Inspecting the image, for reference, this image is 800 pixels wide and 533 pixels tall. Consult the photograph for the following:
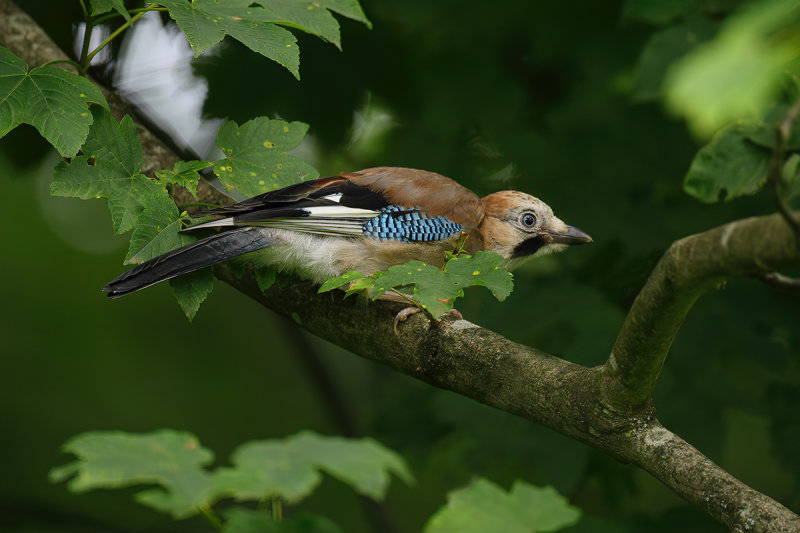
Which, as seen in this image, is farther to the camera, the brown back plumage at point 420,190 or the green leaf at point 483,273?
the brown back plumage at point 420,190

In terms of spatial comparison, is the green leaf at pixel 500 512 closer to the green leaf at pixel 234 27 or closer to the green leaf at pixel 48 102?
the green leaf at pixel 234 27

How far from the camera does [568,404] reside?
237cm

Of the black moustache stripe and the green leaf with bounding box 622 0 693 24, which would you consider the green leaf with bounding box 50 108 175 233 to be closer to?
the black moustache stripe

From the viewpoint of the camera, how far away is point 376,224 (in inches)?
140

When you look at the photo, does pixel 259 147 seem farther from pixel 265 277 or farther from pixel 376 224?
pixel 376 224

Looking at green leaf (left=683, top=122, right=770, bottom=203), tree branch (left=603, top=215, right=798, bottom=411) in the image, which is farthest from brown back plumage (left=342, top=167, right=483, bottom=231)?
green leaf (left=683, top=122, right=770, bottom=203)

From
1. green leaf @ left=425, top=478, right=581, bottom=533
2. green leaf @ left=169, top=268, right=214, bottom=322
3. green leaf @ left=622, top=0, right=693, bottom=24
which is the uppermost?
green leaf @ left=622, top=0, right=693, bottom=24

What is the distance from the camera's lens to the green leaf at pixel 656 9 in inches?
130

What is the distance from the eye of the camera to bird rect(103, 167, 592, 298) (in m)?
3.20

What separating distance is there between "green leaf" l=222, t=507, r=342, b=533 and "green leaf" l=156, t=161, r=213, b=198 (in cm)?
165

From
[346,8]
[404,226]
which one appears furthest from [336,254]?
[346,8]

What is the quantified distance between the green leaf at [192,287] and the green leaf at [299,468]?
154 cm

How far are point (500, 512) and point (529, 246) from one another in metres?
2.75

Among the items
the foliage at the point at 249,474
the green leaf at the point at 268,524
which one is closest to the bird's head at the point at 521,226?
the foliage at the point at 249,474
